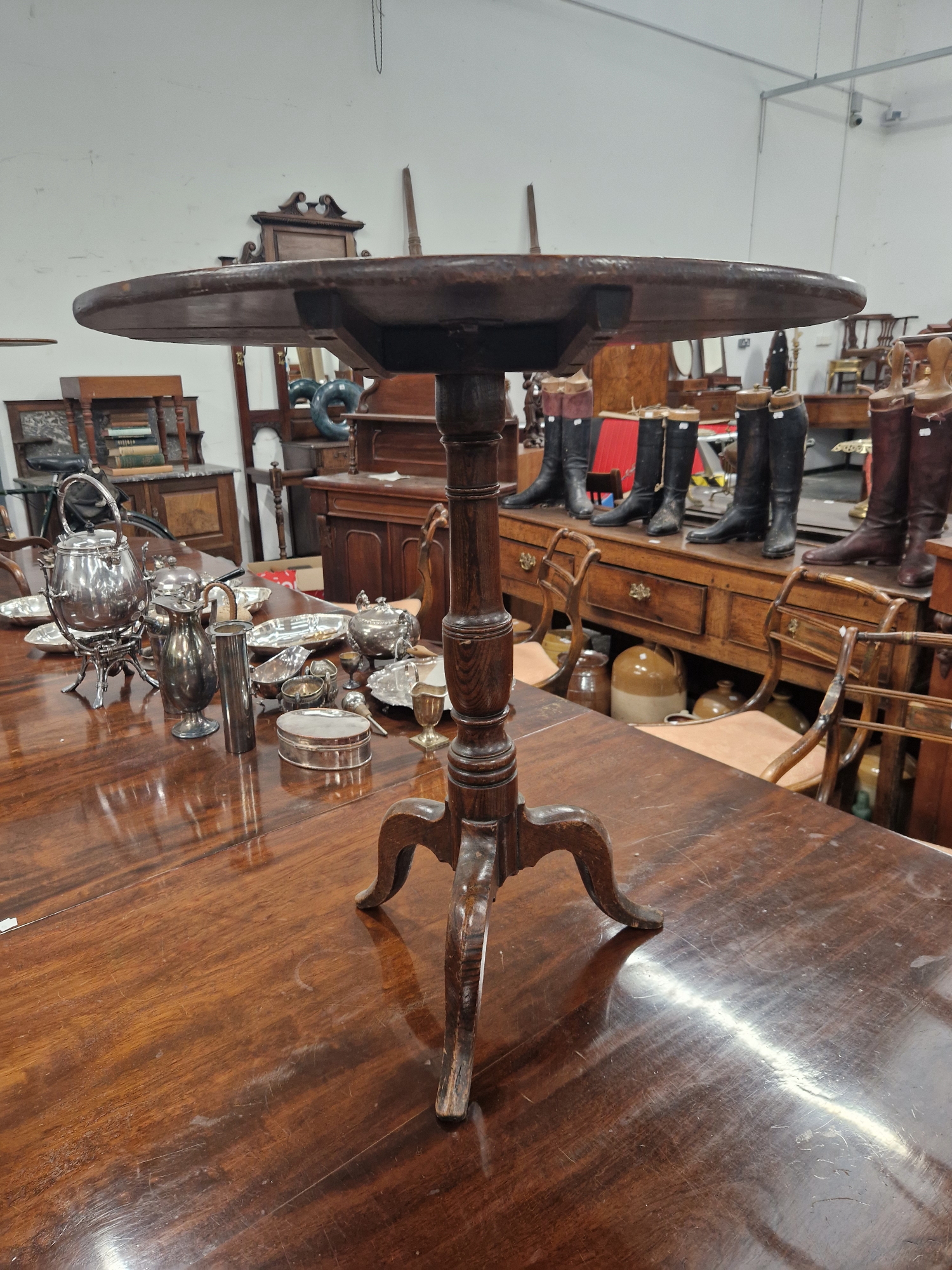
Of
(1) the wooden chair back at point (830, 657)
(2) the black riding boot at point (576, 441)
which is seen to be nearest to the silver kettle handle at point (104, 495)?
(1) the wooden chair back at point (830, 657)

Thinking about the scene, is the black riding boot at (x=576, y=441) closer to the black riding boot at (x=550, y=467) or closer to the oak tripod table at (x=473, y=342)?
the black riding boot at (x=550, y=467)

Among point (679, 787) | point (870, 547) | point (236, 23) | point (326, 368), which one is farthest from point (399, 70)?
point (679, 787)

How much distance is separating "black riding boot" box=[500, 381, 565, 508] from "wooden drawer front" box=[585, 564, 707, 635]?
632mm

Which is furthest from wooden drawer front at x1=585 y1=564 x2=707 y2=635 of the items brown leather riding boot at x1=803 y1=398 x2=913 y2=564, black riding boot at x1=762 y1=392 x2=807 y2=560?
brown leather riding boot at x1=803 y1=398 x2=913 y2=564

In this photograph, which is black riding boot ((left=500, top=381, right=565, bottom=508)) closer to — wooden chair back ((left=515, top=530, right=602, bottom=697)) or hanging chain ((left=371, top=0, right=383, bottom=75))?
wooden chair back ((left=515, top=530, right=602, bottom=697))

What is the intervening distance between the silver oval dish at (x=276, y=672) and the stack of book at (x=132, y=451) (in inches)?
117

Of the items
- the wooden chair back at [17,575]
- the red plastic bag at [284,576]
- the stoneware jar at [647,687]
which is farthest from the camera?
the red plastic bag at [284,576]

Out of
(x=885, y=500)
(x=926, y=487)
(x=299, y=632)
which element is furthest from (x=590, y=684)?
(x=299, y=632)

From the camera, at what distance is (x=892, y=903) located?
33.7 inches

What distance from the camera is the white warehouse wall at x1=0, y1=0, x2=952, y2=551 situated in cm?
411

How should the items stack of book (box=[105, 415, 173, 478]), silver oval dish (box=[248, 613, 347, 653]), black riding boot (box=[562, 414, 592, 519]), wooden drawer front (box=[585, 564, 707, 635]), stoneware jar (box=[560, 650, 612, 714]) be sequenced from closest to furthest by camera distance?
silver oval dish (box=[248, 613, 347, 653])
wooden drawer front (box=[585, 564, 707, 635])
stoneware jar (box=[560, 650, 612, 714])
black riding boot (box=[562, 414, 592, 519])
stack of book (box=[105, 415, 173, 478])

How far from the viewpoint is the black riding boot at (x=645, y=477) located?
2850mm

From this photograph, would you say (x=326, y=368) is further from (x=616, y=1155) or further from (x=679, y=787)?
(x=616, y=1155)

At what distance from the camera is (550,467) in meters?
3.31
